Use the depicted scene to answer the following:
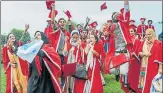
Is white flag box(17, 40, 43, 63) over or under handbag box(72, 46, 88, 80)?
over

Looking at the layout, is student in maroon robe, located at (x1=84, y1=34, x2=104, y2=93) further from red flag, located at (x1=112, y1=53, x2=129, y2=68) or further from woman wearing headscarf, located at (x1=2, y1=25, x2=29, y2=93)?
woman wearing headscarf, located at (x1=2, y1=25, x2=29, y2=93)

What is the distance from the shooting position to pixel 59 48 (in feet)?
36.6

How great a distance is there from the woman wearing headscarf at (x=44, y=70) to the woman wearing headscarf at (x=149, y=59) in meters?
2.01

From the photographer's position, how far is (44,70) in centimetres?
828

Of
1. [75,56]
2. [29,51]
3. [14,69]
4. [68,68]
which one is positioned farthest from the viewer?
[14,69]

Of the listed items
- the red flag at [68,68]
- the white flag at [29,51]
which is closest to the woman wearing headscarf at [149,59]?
the red flag at [68,68]

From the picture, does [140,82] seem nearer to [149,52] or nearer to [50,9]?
[149,52]

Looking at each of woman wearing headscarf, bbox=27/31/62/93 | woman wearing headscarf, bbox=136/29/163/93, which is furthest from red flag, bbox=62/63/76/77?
woman wearing headscarf, bbox=136/29/163/93

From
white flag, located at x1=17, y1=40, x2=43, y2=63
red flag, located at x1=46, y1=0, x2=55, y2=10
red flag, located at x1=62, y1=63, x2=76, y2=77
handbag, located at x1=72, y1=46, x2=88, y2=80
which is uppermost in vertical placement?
red flag, located at x1=46, y1=0, x2=55, y2=10

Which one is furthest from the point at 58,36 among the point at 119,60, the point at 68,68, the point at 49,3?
the point at 68,68

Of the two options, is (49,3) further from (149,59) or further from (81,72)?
(149,59)

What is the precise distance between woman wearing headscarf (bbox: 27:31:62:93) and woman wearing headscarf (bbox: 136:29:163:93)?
201 cm

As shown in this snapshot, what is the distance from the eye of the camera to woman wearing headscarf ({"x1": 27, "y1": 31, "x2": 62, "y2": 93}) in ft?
26.7

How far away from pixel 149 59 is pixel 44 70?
95.6 inches
